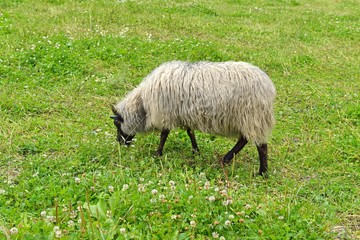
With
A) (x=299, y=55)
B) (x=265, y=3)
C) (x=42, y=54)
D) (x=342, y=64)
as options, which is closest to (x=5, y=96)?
(x=42, y=54)

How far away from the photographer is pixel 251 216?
385 centimetres

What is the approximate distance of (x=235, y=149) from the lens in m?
5.74

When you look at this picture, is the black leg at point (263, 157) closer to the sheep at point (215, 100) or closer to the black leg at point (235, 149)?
the sheep at point (215, 100)

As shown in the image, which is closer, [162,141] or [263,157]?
[263,157]

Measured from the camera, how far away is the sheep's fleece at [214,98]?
5367mm

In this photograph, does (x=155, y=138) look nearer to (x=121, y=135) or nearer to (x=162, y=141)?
(x=121, y=135)

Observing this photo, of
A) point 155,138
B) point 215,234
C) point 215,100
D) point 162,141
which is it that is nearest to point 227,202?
point 215,234

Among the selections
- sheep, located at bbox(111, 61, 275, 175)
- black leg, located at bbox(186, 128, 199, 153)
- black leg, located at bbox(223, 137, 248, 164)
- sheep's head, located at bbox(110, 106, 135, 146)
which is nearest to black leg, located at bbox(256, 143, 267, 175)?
sheep, located at bbox(111, 61, 275, 175)

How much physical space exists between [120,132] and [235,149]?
1709 mm

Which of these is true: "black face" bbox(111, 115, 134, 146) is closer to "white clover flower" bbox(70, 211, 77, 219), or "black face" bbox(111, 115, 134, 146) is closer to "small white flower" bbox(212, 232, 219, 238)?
"white clover flower" bbox(70, 211, 77, 219)

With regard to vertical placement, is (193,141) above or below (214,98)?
below

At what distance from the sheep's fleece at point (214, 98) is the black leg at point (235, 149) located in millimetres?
100

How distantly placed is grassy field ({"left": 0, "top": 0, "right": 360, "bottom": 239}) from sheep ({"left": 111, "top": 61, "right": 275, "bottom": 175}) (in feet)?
1.49

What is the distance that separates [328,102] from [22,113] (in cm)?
517
